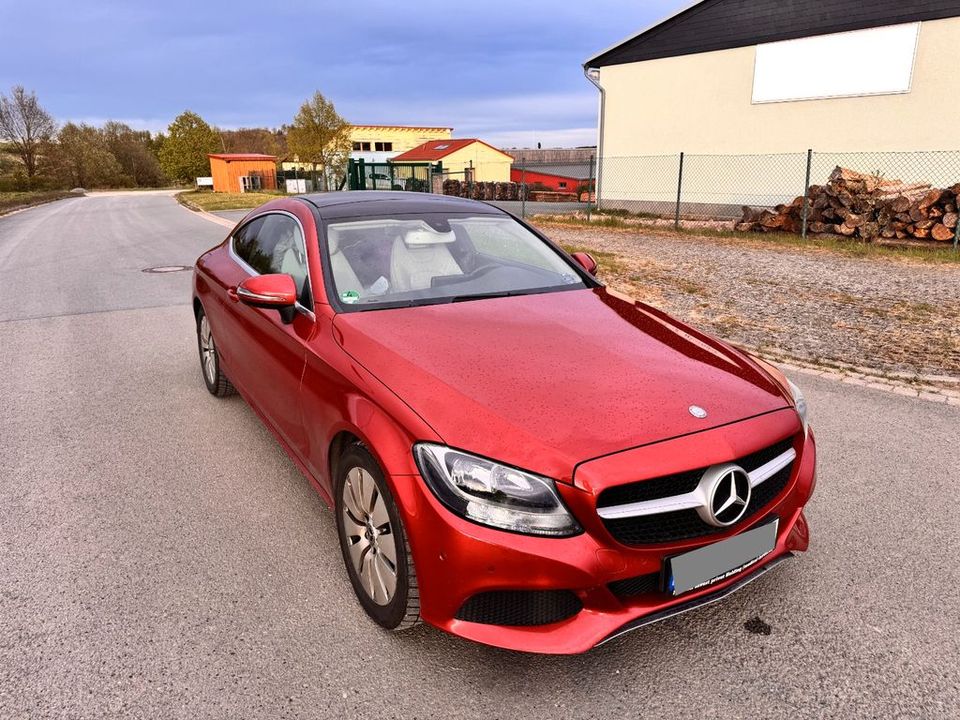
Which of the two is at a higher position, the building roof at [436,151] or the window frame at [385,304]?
the building roof at [436,151]

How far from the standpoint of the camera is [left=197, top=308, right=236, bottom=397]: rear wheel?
494 cm

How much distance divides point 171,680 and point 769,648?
2.12m

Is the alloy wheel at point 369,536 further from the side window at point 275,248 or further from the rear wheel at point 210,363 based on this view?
the rear wheel at point 210,363

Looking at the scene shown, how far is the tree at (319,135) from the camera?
42.2m

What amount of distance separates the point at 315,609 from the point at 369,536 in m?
0.45

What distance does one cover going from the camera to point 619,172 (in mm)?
22281

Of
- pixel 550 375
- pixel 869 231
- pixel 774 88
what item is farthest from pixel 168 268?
pixel 774 88

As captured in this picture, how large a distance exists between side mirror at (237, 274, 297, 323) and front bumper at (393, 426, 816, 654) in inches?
52.1

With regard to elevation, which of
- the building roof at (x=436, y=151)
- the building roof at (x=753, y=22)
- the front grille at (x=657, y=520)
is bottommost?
the front grille at (x=657, y=520)

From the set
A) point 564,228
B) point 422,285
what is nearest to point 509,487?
point 422,285

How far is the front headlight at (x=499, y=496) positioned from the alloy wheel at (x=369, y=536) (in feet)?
1.14

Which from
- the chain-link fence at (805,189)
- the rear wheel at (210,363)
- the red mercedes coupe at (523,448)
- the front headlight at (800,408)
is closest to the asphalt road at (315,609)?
the red mercedes coupe at (523,448)

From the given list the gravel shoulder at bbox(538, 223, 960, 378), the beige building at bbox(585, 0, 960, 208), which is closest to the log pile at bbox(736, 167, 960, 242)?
the gravel shoulder at bbox(538, 223, 960, 378)

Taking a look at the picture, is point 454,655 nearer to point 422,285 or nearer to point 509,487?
point 509,487
